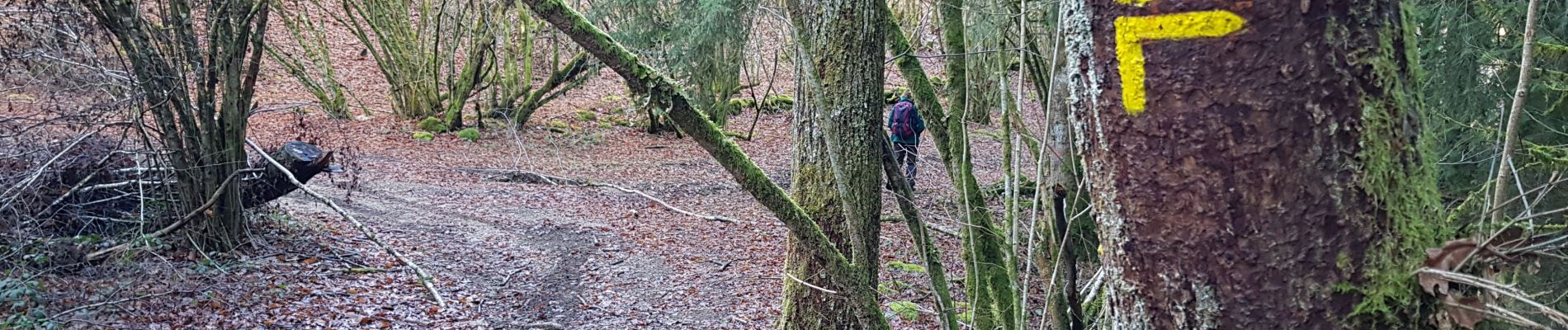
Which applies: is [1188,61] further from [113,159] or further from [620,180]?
[620,180]

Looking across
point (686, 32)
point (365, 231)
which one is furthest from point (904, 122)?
point (365, 231)

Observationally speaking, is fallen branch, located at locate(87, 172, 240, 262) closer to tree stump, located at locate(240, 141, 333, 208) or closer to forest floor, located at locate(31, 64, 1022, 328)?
forest floor, located at locate(31, 64, 1022, 328)

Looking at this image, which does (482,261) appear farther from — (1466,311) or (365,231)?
(1466,311)

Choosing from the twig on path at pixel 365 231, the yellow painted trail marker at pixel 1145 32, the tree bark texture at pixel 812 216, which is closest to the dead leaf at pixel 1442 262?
the yellow painted trail marker at pixel 1145 32

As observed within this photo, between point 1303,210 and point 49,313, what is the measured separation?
252 inches

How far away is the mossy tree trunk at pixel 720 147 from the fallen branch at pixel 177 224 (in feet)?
18.0

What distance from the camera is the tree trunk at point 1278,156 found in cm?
103

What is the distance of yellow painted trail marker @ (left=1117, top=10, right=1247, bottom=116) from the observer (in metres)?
1.06

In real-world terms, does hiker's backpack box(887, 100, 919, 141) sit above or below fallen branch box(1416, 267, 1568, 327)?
below

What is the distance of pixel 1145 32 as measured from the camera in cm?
112

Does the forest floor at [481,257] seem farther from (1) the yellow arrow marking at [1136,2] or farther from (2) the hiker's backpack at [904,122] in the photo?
(1) the yellow arrow marking at [1136,2]

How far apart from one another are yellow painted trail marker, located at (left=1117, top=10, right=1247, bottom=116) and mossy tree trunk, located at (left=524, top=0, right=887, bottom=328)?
1.34 metres

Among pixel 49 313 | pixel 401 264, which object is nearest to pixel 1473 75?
pixel 401 264

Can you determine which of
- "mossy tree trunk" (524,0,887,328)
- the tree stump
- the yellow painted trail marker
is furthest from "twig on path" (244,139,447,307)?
the yellow painted trail marker
